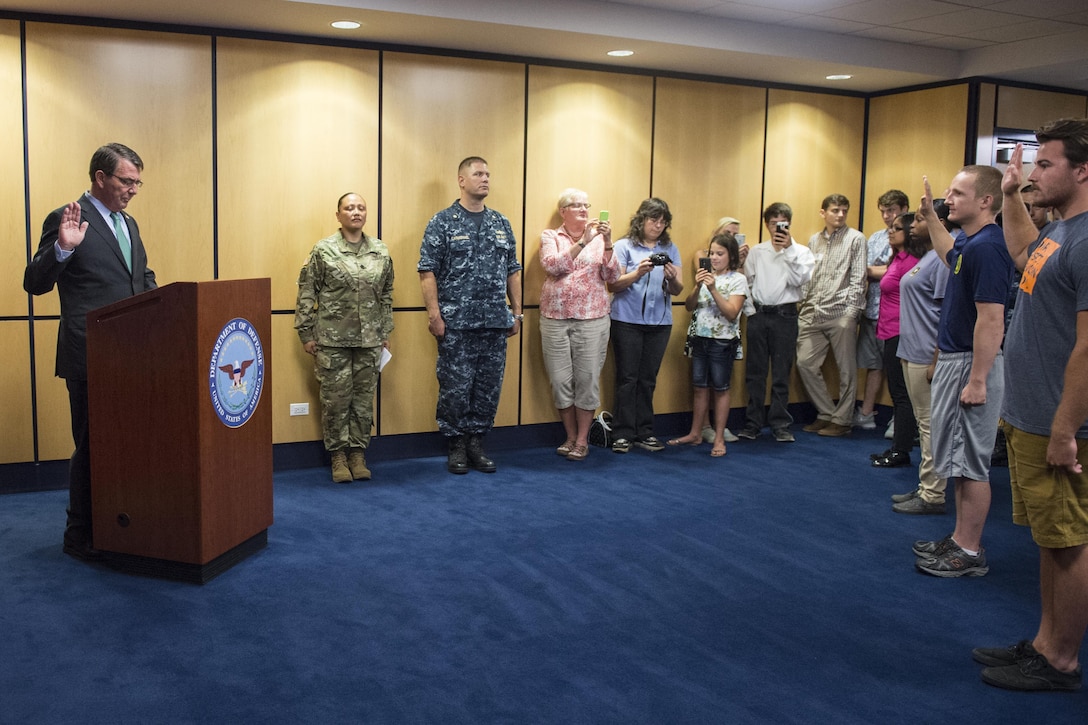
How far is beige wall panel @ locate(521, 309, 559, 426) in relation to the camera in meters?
6.68

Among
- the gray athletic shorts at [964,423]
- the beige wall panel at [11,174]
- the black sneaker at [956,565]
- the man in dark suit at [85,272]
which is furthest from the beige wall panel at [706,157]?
the beige wall panel at [11,174]

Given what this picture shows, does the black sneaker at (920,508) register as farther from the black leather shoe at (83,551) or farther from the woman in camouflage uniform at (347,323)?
the black leather shoe at (83,551)

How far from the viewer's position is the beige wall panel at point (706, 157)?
7102 mm

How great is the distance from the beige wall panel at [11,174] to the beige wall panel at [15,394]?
0.41 ft

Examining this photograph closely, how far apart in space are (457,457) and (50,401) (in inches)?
94.6

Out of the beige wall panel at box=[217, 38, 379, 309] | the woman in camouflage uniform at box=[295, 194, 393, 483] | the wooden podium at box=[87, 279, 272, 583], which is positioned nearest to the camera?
the wooden podium at box=[87, 279, 272, 583]

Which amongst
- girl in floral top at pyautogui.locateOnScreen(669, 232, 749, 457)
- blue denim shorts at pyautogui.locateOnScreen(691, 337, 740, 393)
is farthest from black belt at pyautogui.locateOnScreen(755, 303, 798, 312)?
blue denim shorts at pyautogui.locateOnScreen(691, 337, 740, 393)

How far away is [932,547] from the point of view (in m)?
4.32

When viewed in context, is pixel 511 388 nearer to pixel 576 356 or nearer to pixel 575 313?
pixel 576 356

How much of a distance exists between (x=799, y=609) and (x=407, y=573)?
65.5 inches

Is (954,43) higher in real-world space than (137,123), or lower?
higher

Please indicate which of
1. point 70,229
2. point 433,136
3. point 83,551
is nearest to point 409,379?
point 433,136

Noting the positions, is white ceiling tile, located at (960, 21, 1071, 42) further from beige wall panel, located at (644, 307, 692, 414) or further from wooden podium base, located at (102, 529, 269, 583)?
wooden podium base, located at (102, 529, 269, 583)

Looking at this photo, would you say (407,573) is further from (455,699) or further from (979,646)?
(979,646)
